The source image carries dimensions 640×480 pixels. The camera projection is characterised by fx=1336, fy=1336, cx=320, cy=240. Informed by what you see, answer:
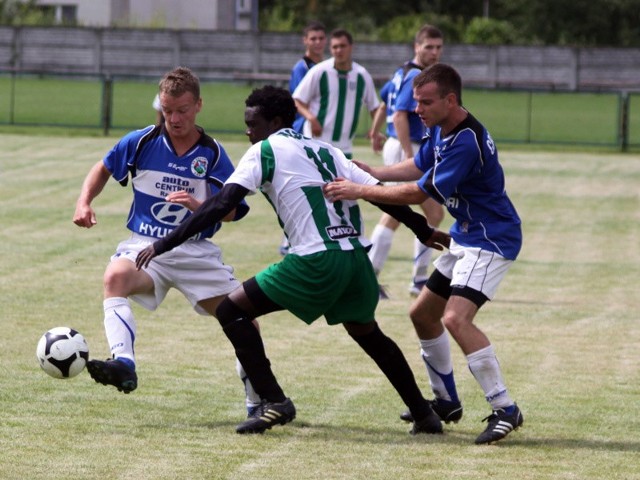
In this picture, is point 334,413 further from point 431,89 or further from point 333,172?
point 431,89

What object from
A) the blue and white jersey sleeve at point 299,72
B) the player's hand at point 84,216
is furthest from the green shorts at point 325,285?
the blue and white jersey sleeve at point 299,72

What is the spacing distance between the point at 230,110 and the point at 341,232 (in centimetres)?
2705

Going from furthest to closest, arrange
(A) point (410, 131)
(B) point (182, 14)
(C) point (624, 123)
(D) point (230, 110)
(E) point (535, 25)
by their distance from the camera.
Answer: (E) point (535, 25)
(B) point (182, 14)
(D) point (230, 110)
(C) point (624, 123)
(A) point (410, 131)

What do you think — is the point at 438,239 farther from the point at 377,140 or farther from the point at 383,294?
the point at 377,140

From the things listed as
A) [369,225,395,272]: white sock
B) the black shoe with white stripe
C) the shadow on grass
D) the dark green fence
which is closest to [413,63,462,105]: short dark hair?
the black shoe with white stripe

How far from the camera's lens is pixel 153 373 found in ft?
26.3

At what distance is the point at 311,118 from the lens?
42.5ft

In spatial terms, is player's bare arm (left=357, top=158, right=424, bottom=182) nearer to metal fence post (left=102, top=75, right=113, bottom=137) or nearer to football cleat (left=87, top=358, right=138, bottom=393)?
football cleat (left=87, top=358, right=138, bottom=393)

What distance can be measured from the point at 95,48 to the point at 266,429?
4275cm

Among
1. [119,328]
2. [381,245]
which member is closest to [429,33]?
[381,245]

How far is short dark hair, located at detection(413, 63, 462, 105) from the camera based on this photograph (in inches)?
257

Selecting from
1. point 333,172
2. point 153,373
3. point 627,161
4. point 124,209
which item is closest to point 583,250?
point 124,209

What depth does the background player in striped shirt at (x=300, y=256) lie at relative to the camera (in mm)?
6395

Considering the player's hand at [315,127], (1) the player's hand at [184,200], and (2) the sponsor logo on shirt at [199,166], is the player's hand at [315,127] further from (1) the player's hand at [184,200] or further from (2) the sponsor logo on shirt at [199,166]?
(1) the player's hand at [184,200]
